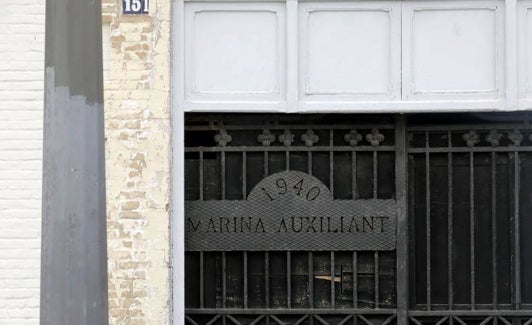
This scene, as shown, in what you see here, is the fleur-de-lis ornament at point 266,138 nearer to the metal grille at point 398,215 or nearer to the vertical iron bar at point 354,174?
the metal grille at point 398,215

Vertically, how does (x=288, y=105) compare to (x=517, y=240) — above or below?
above

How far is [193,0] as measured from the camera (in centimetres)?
773

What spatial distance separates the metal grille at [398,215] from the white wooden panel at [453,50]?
13.4 inches

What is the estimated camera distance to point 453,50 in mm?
7711

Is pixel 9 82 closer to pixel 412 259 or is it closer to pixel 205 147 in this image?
pixel 205 147

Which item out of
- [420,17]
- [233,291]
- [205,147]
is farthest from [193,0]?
[233,291]

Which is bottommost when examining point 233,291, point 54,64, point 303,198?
point 233,291

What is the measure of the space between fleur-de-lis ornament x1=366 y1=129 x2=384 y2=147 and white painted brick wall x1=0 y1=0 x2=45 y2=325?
2.77 meters

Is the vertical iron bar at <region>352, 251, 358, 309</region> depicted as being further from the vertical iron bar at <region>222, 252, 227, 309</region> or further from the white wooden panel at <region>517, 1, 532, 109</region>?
the white wooden panel at <region>517, 1, 532, 109</region>

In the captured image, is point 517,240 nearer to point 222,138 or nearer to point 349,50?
point 349,50

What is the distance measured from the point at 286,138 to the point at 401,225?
1.23 metres

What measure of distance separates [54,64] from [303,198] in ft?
13.5

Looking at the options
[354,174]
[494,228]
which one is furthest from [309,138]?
[494,228]

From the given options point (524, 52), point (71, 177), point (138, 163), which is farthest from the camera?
point (524, 52)
